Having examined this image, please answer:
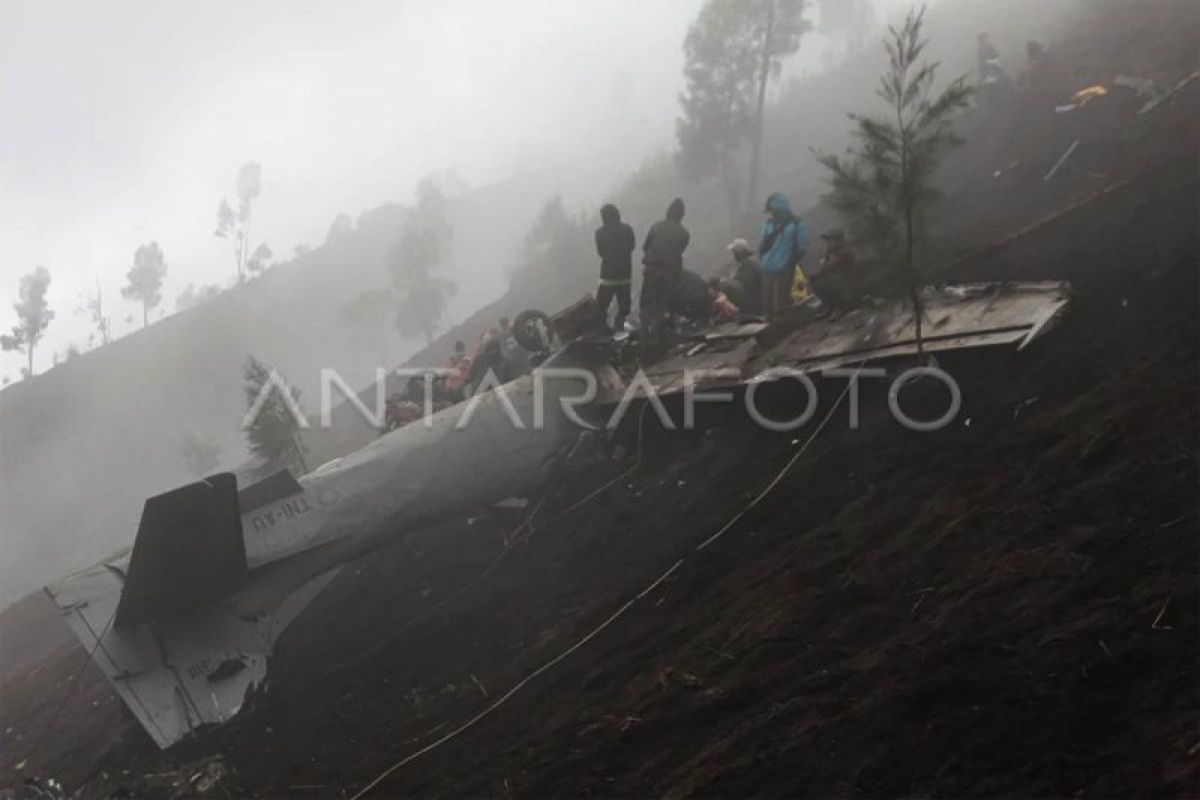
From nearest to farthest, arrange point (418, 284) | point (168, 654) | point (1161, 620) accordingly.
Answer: point (1161, 620)
point (168, 654)
point (418, 284)

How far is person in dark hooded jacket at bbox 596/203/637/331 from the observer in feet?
40.1

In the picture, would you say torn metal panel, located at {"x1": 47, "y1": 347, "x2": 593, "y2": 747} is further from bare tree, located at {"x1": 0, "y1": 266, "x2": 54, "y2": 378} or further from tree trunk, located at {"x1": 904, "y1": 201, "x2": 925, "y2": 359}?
bare tree, located at {"x1": 0, "y1": 266, "x2": 54, "y2": 378}

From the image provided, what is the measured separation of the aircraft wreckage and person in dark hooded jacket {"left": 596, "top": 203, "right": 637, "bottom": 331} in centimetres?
133

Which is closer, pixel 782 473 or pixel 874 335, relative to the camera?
pixel 782 473

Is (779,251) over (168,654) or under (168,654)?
over

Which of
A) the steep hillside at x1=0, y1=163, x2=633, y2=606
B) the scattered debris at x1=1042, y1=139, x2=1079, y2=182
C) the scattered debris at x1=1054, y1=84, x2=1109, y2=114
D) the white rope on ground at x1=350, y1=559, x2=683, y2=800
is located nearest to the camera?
the white rope on ground at x1=350, y1=559, x2=683, y2=800

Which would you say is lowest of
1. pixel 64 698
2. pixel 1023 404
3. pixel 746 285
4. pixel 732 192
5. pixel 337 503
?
pixel 64 698

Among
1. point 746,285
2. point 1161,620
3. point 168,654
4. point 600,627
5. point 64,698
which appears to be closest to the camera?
point 1161,620

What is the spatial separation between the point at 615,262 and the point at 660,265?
742 mm

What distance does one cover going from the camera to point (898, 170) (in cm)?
968

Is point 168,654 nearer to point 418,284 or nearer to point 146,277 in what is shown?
point 418,284

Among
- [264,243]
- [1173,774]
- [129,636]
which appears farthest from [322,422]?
[264,243]

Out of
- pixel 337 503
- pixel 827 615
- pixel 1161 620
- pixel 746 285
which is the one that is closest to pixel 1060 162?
pixel 746 285

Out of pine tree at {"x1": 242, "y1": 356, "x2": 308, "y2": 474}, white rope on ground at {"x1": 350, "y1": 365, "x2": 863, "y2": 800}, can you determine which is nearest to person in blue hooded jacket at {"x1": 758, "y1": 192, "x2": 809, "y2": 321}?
white rope on ground at {"x1": 350, "y1": 365, "x2": 863, "y2": 800}
